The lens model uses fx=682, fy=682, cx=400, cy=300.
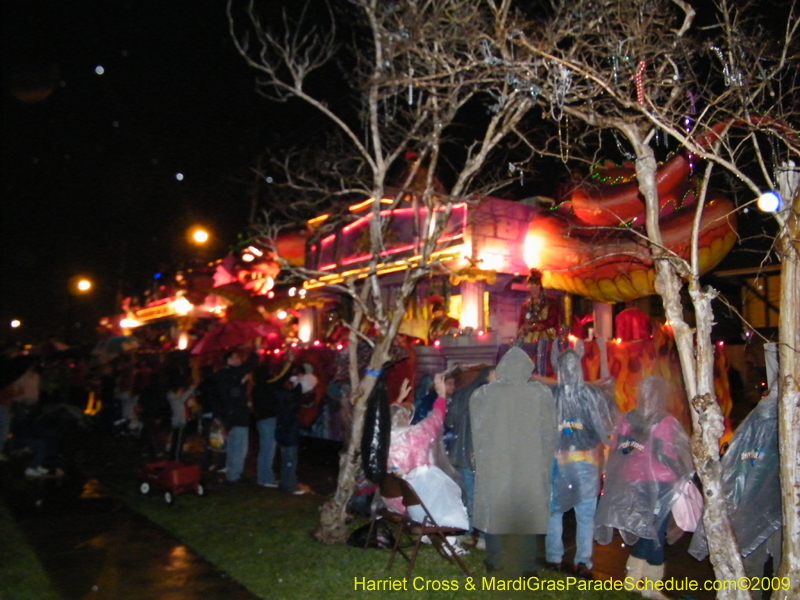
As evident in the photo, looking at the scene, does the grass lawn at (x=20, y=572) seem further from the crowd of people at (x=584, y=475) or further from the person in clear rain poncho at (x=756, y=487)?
the person in clear rain poncho at (x=756, y=487)

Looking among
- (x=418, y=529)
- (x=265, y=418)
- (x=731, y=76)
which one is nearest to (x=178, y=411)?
(x=265, y=418)

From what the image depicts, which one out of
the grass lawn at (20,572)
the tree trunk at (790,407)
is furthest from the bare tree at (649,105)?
the grass lawn at (20,572)

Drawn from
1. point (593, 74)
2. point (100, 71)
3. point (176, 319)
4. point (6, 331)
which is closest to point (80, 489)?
point (593, 74)

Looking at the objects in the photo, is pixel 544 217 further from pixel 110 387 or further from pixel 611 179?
pixel 110 387

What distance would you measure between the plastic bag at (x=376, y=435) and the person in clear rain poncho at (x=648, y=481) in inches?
79.2

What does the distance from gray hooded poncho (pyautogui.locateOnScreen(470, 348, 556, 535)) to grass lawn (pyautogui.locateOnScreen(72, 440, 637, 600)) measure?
30.3 inches

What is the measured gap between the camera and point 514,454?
16.5ft

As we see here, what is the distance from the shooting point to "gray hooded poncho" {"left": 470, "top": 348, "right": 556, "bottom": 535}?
5.02 meters

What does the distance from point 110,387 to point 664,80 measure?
15574 millimetres

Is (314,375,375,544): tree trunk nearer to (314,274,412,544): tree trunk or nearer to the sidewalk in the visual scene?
(314,274,412,544): tree trunk

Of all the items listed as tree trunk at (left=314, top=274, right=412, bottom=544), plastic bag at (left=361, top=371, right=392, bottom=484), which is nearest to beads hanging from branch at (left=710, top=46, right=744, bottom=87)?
tree trunk at (left=314, top=274, right=412, bottom=544)

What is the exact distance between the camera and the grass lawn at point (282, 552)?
5.63 meters

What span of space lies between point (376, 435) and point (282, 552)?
5.00 feet

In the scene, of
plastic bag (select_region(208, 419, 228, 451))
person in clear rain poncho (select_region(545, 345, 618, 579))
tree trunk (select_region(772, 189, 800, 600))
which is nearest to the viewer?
tree trunk (select_region(772, 189, 800, 600))
